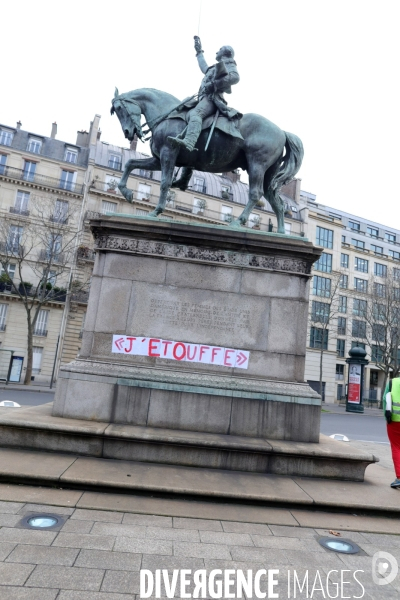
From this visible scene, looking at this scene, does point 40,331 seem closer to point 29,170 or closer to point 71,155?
point 29,170

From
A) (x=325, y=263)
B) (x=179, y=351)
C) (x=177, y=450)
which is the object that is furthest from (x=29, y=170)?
(x=177, y=450)

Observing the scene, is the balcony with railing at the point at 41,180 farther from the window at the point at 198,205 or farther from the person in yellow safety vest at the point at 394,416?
the person in yellow safety vest at the point at 394,416

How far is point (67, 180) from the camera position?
49.5 meters

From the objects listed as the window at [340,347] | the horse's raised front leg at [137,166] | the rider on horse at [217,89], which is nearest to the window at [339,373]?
the window at [340,347]

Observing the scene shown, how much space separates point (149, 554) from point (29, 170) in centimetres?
5143

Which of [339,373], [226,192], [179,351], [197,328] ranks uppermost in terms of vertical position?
[226,192]

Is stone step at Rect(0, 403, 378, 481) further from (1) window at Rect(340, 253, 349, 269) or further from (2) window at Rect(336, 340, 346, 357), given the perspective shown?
(1) window at Rect(340, 253, 349, 269)

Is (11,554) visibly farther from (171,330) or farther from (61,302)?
(61,302)

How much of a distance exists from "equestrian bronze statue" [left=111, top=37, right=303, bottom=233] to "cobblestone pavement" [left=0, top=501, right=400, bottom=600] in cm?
620

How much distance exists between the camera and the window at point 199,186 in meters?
54.6

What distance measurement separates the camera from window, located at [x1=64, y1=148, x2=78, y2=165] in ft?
168

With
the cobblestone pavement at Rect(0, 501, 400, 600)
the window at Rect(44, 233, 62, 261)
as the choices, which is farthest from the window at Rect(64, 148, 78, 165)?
the cobblestone pavement at Rect(0, 501, 400, 600)

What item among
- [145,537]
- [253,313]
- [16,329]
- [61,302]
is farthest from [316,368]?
[145,537]

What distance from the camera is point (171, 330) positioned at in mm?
8086
